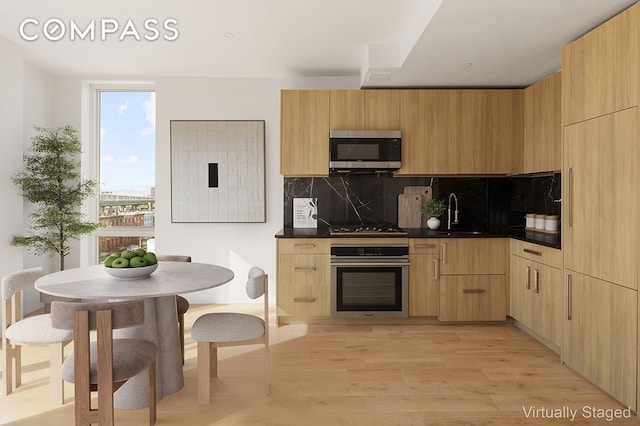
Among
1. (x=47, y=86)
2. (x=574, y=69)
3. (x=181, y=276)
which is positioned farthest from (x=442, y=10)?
(x=47, y=86)

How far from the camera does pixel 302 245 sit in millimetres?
4160

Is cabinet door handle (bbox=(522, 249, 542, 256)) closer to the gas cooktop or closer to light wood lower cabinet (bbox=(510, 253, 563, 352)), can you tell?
light wood lower cabinet (bbox=(510, 253, 563, 352))

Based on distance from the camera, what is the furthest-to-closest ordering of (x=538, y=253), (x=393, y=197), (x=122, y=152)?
1. (x=122, y=152)
2. (x=393, y=197)
3. (x=538, y=253)

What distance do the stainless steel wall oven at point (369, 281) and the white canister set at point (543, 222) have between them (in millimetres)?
1300

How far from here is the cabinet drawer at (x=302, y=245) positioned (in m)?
4.16

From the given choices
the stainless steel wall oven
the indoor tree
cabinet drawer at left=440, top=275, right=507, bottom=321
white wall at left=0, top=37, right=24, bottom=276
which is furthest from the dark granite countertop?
white wall at left=0, top=37, right=24, bottom=276

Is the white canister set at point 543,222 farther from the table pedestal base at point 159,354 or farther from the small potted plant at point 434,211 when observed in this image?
the table pedestal base at point 159,354

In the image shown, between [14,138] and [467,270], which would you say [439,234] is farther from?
[14,138]

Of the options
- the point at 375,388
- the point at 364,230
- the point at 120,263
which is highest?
the point at 364,230

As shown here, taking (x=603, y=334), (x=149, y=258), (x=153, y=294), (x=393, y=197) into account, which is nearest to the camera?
(x=153, y=294)

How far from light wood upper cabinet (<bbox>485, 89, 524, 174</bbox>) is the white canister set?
0.54 m

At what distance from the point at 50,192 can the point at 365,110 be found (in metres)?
3.32

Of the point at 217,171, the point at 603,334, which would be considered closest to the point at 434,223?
the point at 603,334

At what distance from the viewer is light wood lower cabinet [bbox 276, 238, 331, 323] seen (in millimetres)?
4156
